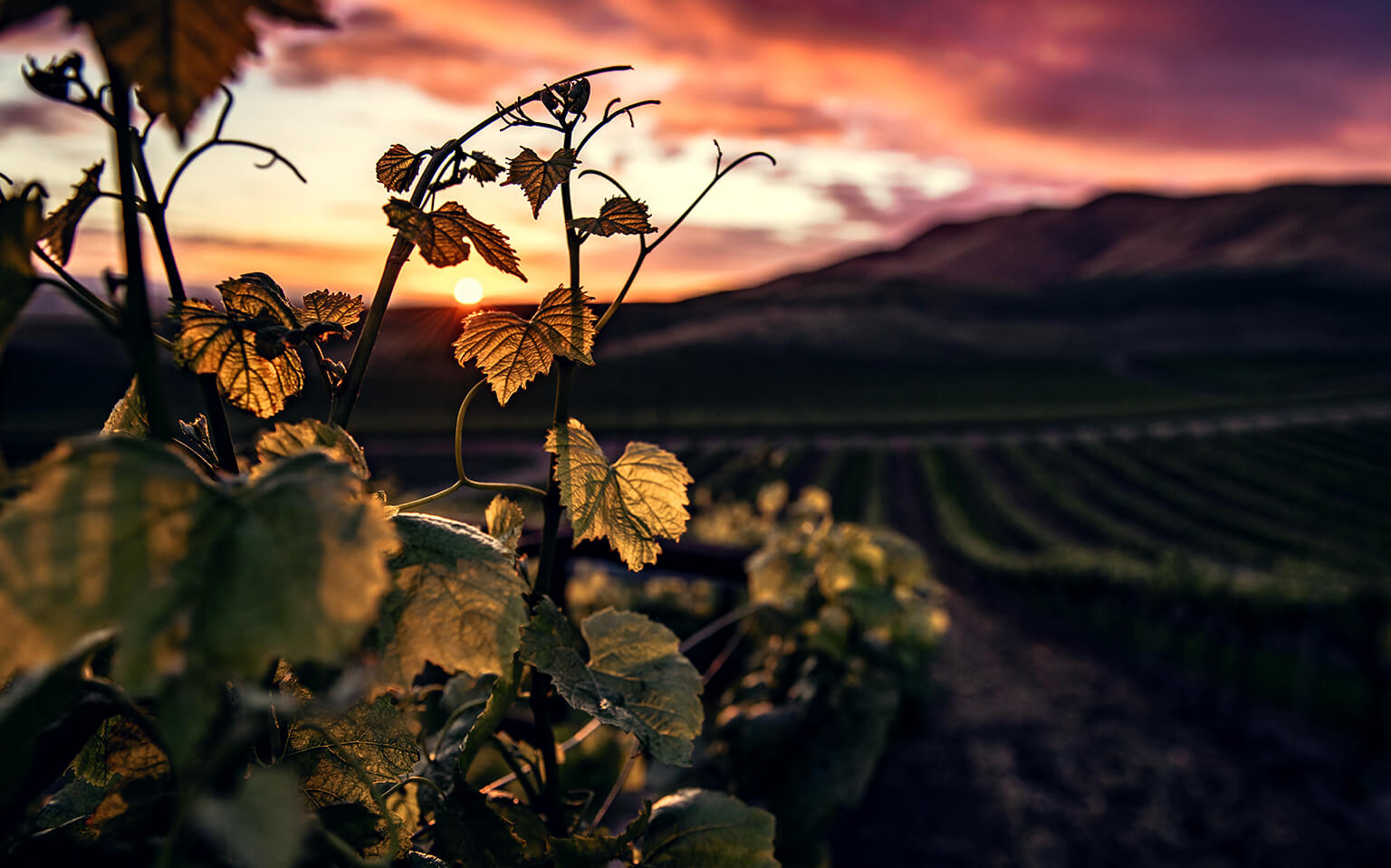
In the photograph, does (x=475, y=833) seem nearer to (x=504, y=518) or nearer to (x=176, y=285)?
(x=504, y=518)

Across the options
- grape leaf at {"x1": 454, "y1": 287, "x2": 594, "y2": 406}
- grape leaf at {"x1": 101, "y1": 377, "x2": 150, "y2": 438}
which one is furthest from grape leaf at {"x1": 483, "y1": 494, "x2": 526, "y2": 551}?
grape leaf at {"x1": 101, "y1": 377, "x2": 150, "y2": 438}

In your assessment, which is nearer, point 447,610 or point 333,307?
point 447,610

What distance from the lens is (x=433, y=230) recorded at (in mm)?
695

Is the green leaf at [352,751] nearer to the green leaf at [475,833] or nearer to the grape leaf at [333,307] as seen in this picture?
the green leaf at [475,833]

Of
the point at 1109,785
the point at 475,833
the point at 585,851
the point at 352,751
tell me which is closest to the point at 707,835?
the point at 585,851

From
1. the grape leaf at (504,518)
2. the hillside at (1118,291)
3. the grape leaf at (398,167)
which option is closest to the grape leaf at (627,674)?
the grape leaf at (504,518)

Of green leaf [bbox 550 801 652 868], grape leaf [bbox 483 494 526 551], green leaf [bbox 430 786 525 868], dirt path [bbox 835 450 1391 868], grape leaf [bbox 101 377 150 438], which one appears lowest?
dirt path [bbox 835 450 1391 868]

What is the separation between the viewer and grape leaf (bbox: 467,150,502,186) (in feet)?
2.38

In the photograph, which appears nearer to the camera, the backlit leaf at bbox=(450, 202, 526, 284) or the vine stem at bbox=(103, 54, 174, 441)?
the vine stem at bbox=(103, 54, 174, 441)

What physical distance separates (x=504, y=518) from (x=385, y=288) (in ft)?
0.98

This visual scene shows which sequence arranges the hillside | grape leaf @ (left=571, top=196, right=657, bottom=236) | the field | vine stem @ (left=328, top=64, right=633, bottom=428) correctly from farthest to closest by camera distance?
1. the hillside
2. the field
3. grape leaf @ (left=571, top=196, right=657, bottom=236)
4. vine stem @ (left=328, top=64, right=633, bottom=428)

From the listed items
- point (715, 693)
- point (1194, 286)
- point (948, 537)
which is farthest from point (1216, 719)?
point (1194, 286)

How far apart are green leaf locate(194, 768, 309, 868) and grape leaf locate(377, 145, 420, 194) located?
58 centimetres

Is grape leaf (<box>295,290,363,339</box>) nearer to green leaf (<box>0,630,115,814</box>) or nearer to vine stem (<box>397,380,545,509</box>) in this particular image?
vine stem (<box>397,380,545,509</box>)
